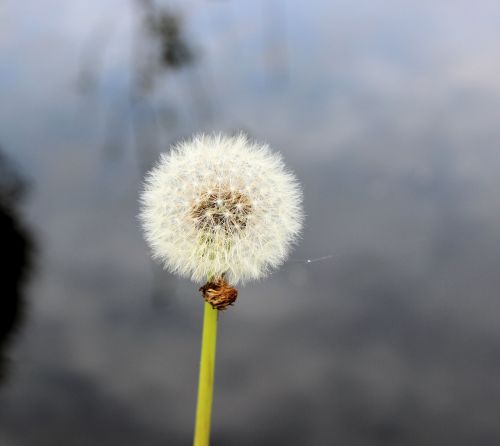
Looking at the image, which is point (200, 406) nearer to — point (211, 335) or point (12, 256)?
point (211, 335)

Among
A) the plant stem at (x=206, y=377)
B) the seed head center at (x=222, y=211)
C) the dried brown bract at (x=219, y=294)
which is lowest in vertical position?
the plant stem at (x=206, y=377)

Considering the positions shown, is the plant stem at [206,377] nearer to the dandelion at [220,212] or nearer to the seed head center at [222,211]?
the dandelion at [220,212]

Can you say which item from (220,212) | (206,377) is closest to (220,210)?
(220,212)

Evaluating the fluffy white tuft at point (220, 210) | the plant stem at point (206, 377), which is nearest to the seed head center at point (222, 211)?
the fluffy white tuft at point (220, 210)

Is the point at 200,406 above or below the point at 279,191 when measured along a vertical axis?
below

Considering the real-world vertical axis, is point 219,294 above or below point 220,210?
below

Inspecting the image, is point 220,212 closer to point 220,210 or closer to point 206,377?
point 220,210

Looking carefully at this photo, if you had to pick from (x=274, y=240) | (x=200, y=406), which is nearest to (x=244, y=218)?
(x=274, y=240)
